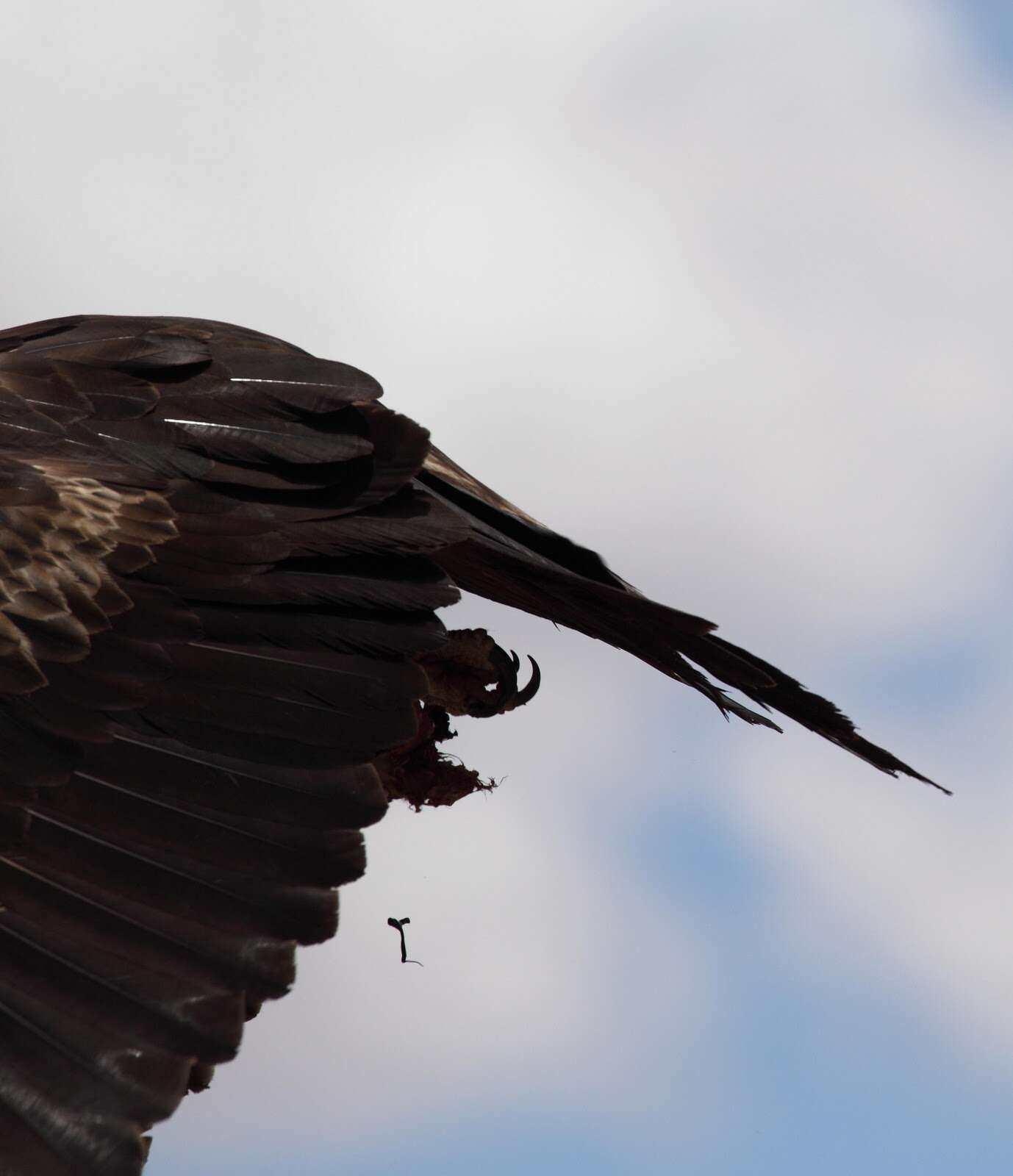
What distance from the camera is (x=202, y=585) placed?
17.5 ft

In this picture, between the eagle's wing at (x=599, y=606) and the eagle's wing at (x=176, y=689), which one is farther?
the eagle's wing at (x=599, y=606)

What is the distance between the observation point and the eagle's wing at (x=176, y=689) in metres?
4.66

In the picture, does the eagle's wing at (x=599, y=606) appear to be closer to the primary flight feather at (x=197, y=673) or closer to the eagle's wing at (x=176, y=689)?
the primary flight feather at (x=197, y=673)

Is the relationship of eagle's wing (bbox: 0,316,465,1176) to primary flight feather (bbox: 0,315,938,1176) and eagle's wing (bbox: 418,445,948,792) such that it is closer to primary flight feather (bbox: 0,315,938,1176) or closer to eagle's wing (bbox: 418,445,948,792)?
primary flight feather (bbox: 0,315,938,1176)

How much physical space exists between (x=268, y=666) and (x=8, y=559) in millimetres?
875

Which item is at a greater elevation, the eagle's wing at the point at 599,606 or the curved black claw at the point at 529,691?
the eagle's wing at the point at 599,606

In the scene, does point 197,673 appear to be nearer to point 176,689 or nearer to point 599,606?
point 176,689

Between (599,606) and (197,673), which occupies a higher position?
(599,606)

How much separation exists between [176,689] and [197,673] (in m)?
0.08

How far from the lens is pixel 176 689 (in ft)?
17.0

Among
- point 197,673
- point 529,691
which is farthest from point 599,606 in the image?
point 197,673

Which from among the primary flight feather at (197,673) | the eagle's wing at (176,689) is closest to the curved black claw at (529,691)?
the primary flight feather at (197,673)

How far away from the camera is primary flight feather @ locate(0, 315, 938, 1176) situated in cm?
468

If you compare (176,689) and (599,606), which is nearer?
(176,689)
